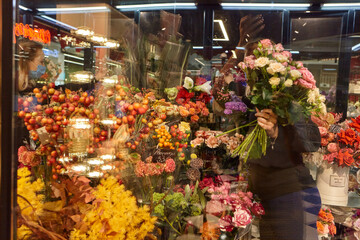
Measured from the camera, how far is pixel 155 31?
77.4 inches

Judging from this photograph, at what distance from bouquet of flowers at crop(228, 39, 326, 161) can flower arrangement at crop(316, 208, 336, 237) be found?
67cm

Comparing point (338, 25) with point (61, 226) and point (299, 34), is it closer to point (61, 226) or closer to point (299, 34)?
point (299, 34)

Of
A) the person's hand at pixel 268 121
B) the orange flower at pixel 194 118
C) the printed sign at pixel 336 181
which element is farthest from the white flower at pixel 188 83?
the printed sign at pixel 336 181

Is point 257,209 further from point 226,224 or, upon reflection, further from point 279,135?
point 279,135

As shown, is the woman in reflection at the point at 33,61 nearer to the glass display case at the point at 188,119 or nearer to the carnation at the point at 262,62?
the glass display case at the point at 188,119

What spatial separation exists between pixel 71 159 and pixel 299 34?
5.31 ft

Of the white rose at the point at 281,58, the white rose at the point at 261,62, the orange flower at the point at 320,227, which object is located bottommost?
the orange flower at the point at 320,227

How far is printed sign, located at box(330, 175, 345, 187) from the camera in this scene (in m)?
1.99

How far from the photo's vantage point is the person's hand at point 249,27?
6.64 feet

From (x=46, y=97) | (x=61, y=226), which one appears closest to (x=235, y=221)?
(x=61, y=226)

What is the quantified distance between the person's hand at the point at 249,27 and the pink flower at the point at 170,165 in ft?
3.03

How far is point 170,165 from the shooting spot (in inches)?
63.1

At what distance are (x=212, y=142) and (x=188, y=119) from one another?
0.21m

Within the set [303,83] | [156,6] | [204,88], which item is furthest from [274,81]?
[156,6]
